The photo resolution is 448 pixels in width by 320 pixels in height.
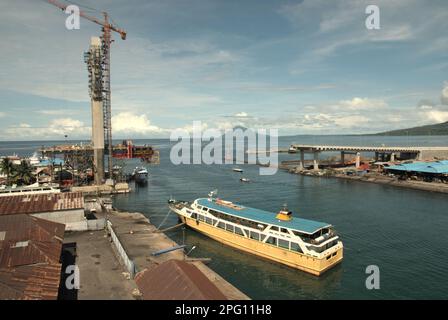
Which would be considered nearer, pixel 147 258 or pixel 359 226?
pixel 147 258

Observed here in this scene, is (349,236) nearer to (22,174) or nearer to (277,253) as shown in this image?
(277,253)

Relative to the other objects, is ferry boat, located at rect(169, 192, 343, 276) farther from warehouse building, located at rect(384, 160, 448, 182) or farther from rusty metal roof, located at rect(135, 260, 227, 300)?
warehouse building, located at rect(384, 160, 448, 182)

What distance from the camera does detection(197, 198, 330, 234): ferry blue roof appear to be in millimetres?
38812

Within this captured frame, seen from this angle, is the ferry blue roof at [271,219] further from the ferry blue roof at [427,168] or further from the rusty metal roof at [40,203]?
the ferry blue roof at [427,168]

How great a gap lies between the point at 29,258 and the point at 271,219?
27823 millimetres

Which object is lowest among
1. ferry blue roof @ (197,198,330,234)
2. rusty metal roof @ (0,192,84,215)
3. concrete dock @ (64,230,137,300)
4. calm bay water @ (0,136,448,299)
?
calm bay water @ (0,136,448,299)

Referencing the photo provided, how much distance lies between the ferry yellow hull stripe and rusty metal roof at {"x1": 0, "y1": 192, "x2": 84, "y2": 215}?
19325mm

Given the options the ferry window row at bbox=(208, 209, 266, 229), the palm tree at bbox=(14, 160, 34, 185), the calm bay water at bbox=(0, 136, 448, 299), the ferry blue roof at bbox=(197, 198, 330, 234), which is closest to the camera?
the calm bay water at bbox=(0, 136, 448, 299)

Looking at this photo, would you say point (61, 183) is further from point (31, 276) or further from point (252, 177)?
point (31, 276)

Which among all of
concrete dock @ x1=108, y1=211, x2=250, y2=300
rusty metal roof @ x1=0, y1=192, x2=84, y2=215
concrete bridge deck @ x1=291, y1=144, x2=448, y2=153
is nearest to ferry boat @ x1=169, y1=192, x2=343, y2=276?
concrete dock @ x1=108, y1=211, x2=250, y2=300

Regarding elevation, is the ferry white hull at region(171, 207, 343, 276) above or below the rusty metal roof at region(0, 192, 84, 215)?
below

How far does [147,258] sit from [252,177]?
263ft
